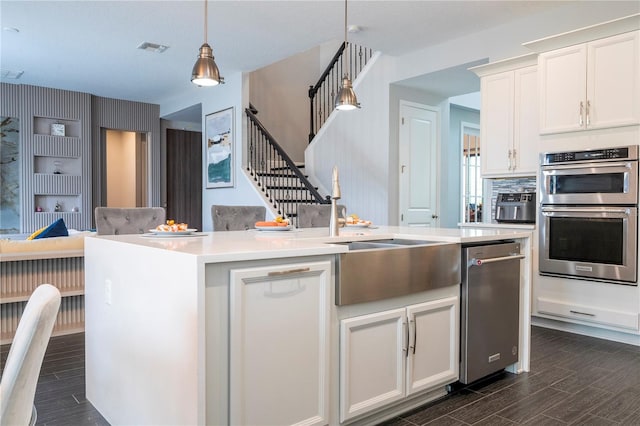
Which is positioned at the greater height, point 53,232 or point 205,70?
point 205,70

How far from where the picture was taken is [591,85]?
3.77 m

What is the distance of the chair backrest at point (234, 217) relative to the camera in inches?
162

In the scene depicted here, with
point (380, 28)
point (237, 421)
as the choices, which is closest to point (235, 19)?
point (380, 28)

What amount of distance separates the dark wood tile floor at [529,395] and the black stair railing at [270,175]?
3.69 metres

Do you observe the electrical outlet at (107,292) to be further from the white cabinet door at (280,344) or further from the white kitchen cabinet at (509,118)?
the white kitchen cabinet at (509,118)

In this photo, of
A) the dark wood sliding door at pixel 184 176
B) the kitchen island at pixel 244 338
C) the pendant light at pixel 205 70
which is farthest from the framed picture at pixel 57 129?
the kitchen island at pixel 244 338

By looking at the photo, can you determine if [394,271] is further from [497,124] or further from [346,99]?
[497,124]

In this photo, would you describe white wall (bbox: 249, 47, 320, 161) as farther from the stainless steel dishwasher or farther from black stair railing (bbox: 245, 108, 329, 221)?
the stainless steel dishwasher

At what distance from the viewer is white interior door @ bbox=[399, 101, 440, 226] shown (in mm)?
6137

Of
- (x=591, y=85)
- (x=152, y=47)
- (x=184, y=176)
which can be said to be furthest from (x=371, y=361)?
(x=184, y=176)

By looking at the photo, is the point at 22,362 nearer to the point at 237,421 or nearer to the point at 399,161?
the point at 237,421

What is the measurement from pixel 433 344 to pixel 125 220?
247 cm

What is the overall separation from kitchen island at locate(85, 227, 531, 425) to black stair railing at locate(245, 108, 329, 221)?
421 centimetres

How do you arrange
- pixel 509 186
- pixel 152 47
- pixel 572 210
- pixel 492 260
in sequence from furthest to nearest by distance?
pixel 152 47
pixel 509 186
pixel 572 210
pixel 492 260
